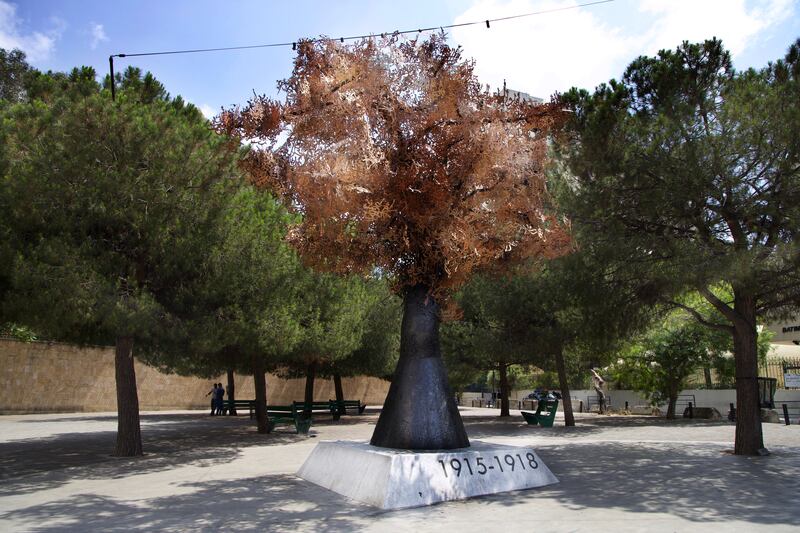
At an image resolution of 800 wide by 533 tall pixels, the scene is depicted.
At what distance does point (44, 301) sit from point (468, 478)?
7.67 m

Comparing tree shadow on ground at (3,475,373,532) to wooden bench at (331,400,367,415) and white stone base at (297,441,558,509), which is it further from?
wooden bench at (331,400,367,415)

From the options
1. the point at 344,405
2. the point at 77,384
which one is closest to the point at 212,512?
the point at 344,405

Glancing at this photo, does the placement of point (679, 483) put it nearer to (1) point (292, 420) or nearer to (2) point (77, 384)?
(1) point (292, 420)

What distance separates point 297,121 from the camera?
397 inches

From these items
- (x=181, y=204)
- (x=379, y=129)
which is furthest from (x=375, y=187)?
(x=181, y=204)

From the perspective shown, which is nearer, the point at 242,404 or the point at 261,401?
the point at 261,401

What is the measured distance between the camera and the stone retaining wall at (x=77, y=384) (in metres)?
28.4

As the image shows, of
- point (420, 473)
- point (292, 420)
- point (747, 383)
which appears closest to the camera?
point (420, 473)

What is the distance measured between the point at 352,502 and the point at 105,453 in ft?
27.2

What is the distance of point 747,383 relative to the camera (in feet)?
41.0

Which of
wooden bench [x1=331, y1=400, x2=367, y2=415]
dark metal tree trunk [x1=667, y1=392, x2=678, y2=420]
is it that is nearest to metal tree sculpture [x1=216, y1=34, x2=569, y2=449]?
wooden bench [x1=331, y1=400, x2=367, y2=415]

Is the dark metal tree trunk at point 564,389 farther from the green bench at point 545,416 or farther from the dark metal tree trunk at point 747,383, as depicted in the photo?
the dark metal tree trunk at point 747,383

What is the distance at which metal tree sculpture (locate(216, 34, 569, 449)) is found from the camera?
918 centimetres

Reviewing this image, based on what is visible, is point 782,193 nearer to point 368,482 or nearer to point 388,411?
point 388,411
